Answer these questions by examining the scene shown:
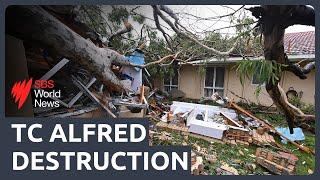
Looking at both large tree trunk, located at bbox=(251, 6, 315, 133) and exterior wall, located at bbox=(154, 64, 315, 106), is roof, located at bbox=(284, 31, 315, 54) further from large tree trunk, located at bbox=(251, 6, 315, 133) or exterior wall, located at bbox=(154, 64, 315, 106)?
exterior wall, located at bbox=(154, 64, 315, 106)

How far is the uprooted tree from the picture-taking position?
6.78 feet

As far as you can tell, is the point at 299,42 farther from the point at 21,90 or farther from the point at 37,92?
the point at 21,90

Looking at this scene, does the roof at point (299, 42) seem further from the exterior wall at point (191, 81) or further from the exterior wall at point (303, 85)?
the exterior wall at point (191, 81)

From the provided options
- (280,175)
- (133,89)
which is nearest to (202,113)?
(133,89)

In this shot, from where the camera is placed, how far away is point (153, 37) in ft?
7.20

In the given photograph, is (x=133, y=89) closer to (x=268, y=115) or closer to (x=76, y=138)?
(x=76, y=138)

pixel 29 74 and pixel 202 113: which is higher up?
pixel 29 74

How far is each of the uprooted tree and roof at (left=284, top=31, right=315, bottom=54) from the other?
0.17 ft

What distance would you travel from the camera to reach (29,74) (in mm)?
2102

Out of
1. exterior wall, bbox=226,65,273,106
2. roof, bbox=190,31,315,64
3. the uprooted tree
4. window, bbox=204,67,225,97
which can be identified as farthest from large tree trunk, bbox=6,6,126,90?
roof, bbox=190,31,315,64

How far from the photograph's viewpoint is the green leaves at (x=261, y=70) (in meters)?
2.11

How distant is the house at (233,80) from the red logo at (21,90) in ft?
3.21

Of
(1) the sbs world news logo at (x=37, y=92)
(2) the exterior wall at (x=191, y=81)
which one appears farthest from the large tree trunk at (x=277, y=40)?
(1) the sbs world news logo at (x=37, y=92)

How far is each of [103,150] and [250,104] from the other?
120cm
